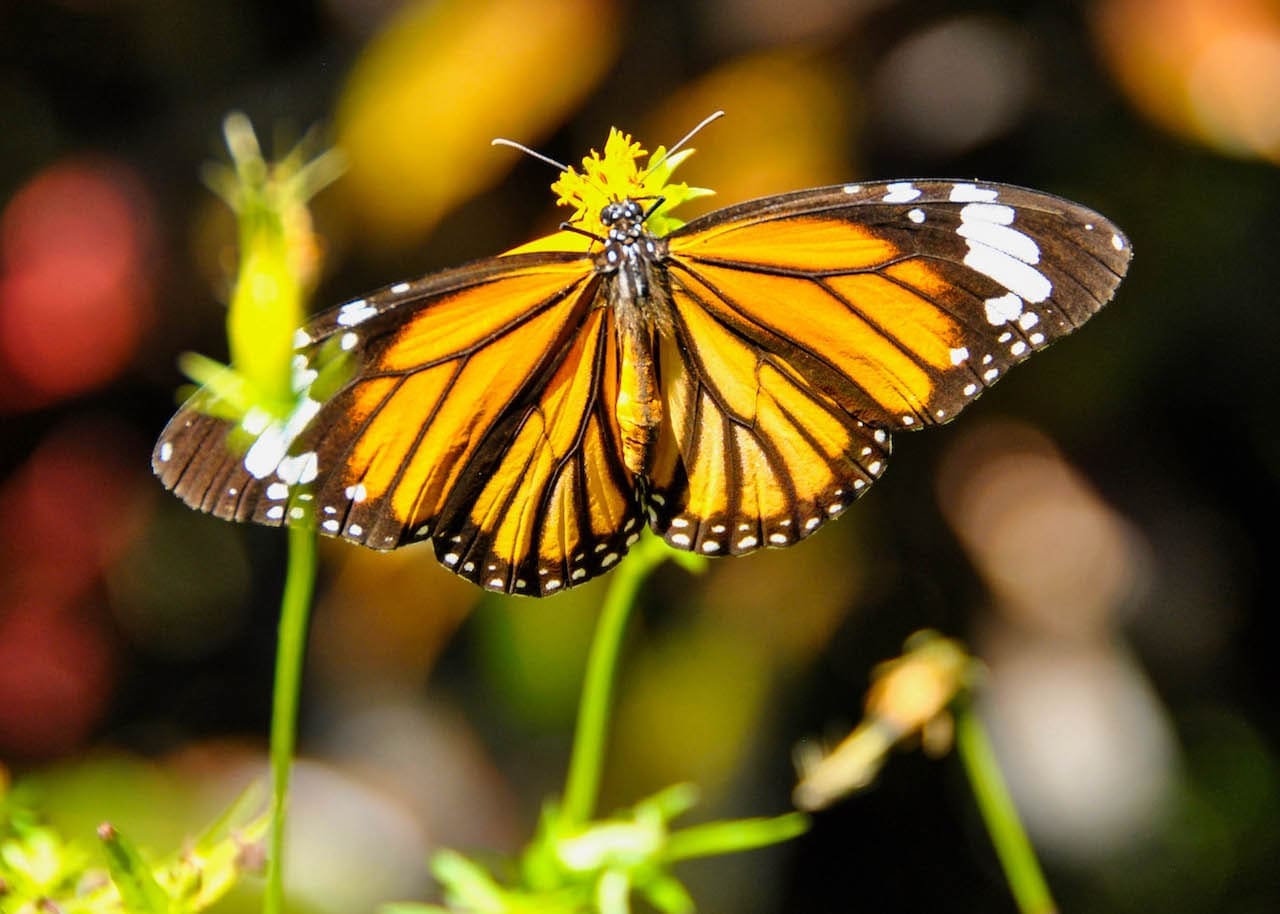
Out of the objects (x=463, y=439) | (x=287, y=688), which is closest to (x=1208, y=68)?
(x=463, y=439)

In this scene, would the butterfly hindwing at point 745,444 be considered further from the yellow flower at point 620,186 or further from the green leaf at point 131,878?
the green leaf at point 131,878

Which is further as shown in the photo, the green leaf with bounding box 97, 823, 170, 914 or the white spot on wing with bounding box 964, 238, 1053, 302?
the white spot on wing with bounding box 964, 238, 1053, 302

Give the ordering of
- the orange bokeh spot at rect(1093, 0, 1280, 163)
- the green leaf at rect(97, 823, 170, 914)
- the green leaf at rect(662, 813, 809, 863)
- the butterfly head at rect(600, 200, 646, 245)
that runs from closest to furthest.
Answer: the green leaf at rect(97, 823, 170, 914) < the green leaf at rect(662, 813, 809, 863) < the butterfly head at rect(600, 200, 646, 245) < the orange bokeh spot at rect(1093, 0, 1280, 163)

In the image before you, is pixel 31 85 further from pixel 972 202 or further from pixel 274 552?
pixel 972 202

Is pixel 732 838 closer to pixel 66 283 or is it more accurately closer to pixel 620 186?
pixel 620 186

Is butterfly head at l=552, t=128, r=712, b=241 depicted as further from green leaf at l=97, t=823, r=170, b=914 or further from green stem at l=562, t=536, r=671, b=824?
green leaf at l=97, t=823, r=170, b=914

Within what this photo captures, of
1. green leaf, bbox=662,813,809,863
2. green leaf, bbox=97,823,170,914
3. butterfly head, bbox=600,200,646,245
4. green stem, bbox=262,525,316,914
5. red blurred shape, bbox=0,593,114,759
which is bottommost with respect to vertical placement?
green leaf, bbox=97,823,170,914

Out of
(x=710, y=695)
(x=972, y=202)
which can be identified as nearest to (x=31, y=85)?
(x=710, y=695)

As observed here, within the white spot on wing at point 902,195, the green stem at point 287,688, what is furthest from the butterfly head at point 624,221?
the green stem at point 287,688

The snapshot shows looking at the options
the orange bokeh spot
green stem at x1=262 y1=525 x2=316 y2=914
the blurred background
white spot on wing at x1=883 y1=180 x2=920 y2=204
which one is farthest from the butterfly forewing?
the orange bokeh spot
